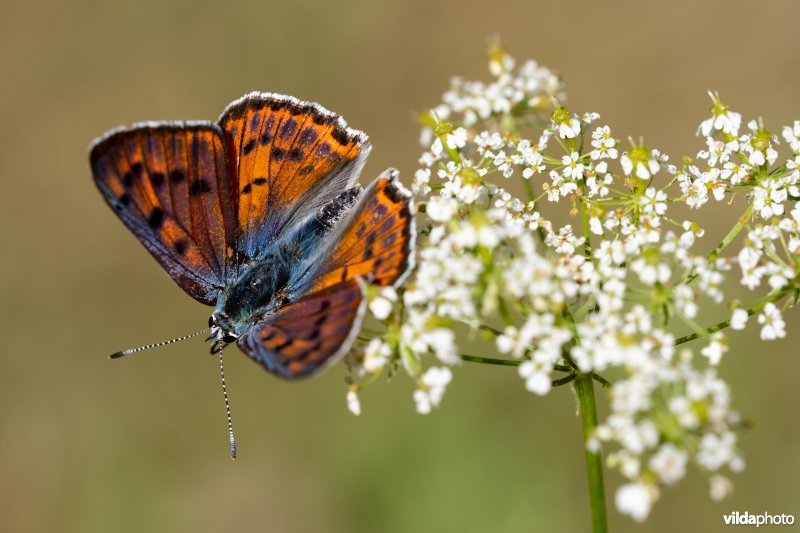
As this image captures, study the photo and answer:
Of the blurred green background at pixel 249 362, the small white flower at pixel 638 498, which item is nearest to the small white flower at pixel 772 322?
the small white flower at pixel 638 498

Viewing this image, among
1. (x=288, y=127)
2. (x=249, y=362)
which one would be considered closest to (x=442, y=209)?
(x=288, y=127)

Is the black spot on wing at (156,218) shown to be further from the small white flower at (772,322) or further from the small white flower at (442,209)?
the small white flower at (772,322)

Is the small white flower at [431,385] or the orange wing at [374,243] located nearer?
the small white flower at [431,385]

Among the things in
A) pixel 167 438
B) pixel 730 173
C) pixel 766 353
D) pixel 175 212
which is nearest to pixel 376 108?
pixel 167 438

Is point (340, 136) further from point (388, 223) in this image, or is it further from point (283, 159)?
point (388, 223)

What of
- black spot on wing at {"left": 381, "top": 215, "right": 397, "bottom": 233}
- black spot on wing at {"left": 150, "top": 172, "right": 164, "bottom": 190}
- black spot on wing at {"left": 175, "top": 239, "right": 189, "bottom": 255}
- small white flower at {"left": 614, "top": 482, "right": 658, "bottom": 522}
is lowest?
small white flower at {"left": 614, "top": 482, "right": 658, "bottom": 522}

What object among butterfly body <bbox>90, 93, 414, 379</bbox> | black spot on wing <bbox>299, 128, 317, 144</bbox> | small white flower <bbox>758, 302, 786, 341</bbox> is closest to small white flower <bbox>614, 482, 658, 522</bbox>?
small white flower <bbox>758, 302, 786, 341</bbox>

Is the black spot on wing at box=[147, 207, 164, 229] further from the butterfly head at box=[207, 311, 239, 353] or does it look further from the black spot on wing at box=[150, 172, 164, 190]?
the butterfly head at box=[207, 311, 239, 353]

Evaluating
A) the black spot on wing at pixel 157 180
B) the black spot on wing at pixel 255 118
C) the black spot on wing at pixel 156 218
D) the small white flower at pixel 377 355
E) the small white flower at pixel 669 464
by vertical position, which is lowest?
the small white flower at pixel 669 464
